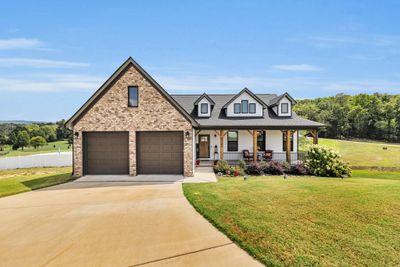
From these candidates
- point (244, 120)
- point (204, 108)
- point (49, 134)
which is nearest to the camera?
point (244, 120)

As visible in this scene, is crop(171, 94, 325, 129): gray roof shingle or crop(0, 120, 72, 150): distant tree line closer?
crop(171, 94, 325, 129): gray roof shingle

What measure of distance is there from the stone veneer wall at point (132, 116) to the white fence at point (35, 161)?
848 centimetres

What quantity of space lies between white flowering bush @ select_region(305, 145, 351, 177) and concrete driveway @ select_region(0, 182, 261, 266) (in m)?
11.3

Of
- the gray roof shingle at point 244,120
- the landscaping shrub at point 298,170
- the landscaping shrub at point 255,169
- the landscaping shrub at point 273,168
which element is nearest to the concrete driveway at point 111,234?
the landscaping shrub at point 255,169

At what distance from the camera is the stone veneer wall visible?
14.5 metres

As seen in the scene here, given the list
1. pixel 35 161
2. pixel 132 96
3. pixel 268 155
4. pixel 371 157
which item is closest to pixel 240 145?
pixel 268 155

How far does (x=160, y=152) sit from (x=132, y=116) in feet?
9.63

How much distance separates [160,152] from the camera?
14.9 meters

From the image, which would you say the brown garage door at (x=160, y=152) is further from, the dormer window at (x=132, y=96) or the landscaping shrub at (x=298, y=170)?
the landscaping shrub at (x=298, y=170)

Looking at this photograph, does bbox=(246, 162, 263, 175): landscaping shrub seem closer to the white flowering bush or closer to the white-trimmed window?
the white flowering bush

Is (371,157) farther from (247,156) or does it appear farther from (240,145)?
(247,156)

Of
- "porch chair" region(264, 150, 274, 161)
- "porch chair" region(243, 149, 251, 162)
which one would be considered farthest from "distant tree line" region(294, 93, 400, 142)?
"porch chair" region(243, 149, 251, 162)

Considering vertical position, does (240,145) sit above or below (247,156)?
above

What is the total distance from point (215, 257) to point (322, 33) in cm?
1727
